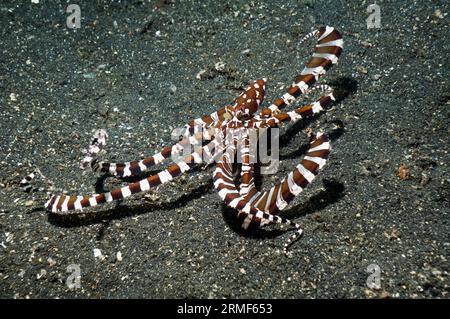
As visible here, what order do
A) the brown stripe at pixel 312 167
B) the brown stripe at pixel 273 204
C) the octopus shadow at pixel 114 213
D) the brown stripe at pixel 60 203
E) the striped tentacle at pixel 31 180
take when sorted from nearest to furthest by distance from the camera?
the brown stripe at pixel 312 167, the brown stripe at pixel 273 204, the brown stripe at pixel 60 203, the octopus shadow at pixel 114 213, the striped tentacle at pixel 31 180

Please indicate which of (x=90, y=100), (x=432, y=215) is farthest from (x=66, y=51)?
(x=432, y=215)

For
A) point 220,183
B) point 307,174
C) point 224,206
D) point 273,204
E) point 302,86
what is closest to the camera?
point 307,174

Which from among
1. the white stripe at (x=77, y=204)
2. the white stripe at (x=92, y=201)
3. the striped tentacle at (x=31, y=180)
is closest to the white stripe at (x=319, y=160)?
the white stripe at (x=92, y=201)

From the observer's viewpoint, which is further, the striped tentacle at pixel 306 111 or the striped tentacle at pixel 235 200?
the striped tentacle at pixel 306 111

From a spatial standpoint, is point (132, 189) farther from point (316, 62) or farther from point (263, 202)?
point (316, 62)

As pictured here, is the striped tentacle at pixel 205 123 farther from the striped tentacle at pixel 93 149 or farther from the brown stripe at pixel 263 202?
the brown stripe at pixel 263 202

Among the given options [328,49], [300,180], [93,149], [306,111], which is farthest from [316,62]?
[93,149]
